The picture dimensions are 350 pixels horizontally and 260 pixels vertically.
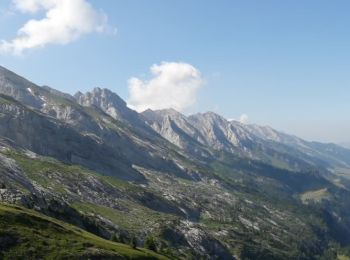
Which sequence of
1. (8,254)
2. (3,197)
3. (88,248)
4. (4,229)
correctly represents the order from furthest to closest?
1. (3,197)
2. (88,248)
3. (4,229)
4. (8,254)

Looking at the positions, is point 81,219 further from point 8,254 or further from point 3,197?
point 8,254

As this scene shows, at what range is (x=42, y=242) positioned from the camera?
297 feet

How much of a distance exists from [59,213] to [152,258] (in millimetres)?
59152

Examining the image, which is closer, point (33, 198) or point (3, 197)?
point (3, 197)

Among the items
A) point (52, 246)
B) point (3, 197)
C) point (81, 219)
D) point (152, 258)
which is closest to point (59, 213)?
point (81, 219)

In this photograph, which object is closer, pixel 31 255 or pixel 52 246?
pixel 31 255

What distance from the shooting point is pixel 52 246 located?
90375 millimetres

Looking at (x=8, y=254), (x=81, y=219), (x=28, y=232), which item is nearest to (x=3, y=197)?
(x=81, y=219)

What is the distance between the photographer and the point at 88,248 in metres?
95.1

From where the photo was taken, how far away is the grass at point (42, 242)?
281 ft

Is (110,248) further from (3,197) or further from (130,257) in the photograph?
(3,197)

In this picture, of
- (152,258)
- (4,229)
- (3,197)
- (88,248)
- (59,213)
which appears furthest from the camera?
(59,213)

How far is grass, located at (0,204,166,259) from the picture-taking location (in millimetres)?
85719

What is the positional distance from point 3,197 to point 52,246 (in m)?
62.3
